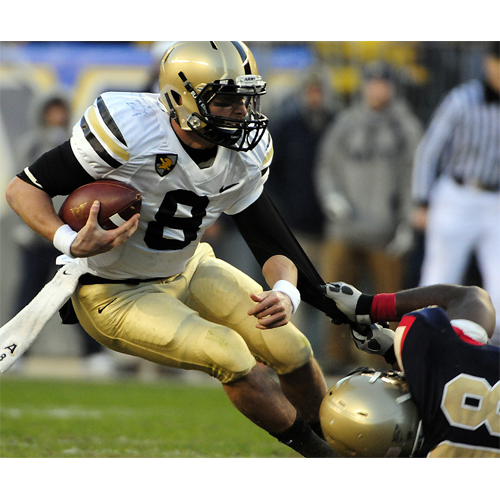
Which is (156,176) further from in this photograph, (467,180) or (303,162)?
(303,162)

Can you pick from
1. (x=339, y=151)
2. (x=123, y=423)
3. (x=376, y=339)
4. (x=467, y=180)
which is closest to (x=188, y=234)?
(x=376, y=339)

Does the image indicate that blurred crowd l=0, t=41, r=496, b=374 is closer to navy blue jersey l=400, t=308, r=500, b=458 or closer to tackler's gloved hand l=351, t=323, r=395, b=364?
tackler's gloved hand l=351, t=323, r=395, b=364

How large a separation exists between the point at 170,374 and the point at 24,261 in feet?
5.03

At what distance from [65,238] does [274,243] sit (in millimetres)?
892

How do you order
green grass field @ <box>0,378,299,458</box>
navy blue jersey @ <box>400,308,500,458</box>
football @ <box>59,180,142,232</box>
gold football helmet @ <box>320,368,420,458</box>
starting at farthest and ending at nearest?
green grass field @ <box>0,378,299,458</box> < football @ <box>59,180,142,232</box> < gold football helmet @ <box>320,368,420,458</box> < navy blue jersey @ <box>400,308,500,458</box>

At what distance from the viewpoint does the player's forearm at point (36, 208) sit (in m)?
2.77

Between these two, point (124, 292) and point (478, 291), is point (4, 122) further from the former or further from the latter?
point (478, 291)

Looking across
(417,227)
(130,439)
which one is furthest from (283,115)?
(130,439)

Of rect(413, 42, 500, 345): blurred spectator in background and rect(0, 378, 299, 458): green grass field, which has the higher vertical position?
rect(413, 42, 500, 345): blurred spectator in background

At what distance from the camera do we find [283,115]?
21.3 ft

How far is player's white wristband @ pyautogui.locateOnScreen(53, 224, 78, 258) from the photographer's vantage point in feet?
8.86

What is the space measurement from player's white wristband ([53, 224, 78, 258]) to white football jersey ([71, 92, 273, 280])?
0.82ft

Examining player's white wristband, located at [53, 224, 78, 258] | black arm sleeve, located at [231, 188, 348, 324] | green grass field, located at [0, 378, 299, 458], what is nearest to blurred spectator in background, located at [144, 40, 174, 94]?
green grass field, located at [0, 378, 299, 458]

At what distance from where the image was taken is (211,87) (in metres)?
2.85
